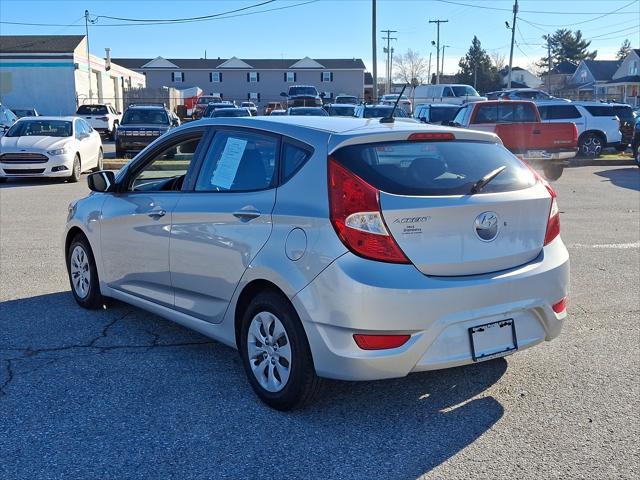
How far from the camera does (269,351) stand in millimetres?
4012

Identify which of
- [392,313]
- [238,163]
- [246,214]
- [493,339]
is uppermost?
[238,163]

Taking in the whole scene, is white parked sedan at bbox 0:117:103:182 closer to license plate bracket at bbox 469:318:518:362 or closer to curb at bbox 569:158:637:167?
license plate bracket at bbox 469:318:518:362

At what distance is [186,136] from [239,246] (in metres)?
1.24

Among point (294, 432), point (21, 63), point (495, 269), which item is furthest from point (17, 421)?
point (21, 63)

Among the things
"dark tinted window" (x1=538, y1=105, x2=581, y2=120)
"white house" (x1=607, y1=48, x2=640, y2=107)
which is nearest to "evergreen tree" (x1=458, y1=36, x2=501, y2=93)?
"white house" (x1=607, y1=48, x2=640, y2=107)

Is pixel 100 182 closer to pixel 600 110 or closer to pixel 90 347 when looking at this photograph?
pixel 90 347

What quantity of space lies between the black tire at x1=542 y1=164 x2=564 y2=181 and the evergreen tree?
3158 inches

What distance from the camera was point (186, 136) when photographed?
4941mm

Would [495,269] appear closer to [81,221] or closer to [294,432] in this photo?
[294,432]

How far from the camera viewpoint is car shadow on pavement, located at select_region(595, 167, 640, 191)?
1549 centimetres

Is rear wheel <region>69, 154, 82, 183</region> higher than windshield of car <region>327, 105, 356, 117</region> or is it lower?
lower

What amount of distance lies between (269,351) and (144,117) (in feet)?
63.5

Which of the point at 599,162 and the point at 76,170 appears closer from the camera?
the point at 76,170

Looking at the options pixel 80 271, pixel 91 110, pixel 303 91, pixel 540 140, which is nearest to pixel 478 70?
pixel 303 91
